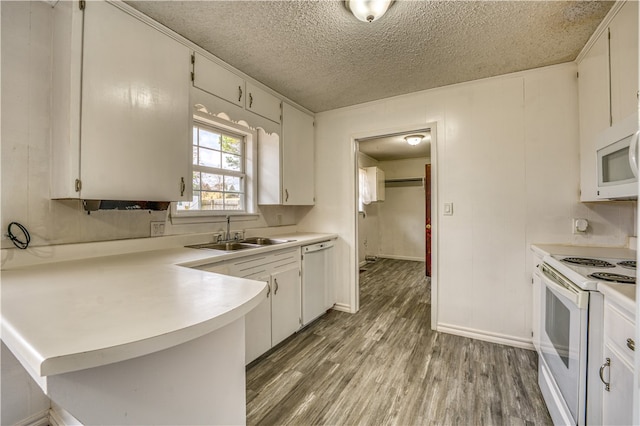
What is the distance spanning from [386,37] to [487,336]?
266 centimetres

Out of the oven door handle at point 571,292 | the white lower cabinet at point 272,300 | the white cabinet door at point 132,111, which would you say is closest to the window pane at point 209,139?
the white cabinet door at point 132,111

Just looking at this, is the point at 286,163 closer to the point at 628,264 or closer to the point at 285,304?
the point at 285,304

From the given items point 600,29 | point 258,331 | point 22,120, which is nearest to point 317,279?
point 258,331

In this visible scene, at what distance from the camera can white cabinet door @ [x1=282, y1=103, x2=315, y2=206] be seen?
2.92 metres

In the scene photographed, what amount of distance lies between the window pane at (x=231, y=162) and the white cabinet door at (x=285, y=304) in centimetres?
126

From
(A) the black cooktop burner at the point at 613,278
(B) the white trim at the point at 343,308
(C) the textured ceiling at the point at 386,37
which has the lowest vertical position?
(B) the white trim at the point at 343,308

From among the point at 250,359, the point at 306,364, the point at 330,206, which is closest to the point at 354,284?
the point at 330,206

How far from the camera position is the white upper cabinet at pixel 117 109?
1.42 metres

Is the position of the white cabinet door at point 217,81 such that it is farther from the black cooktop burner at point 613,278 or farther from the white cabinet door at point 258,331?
the black cooktop burner at point 613,278

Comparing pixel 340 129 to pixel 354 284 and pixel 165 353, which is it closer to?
pixel 354 284

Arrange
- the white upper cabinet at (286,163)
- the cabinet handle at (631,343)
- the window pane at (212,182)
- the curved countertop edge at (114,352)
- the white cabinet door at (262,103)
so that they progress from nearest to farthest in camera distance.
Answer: the curved countertop edge at (114,352), the cabinet handle at (631,343), the white cabinet door at (262,103), the window pane at (212,182), the white upper cabinet at (286,163)

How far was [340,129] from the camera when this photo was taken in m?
3.23

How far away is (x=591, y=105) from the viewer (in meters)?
1.91

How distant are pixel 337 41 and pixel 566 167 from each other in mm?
2110
